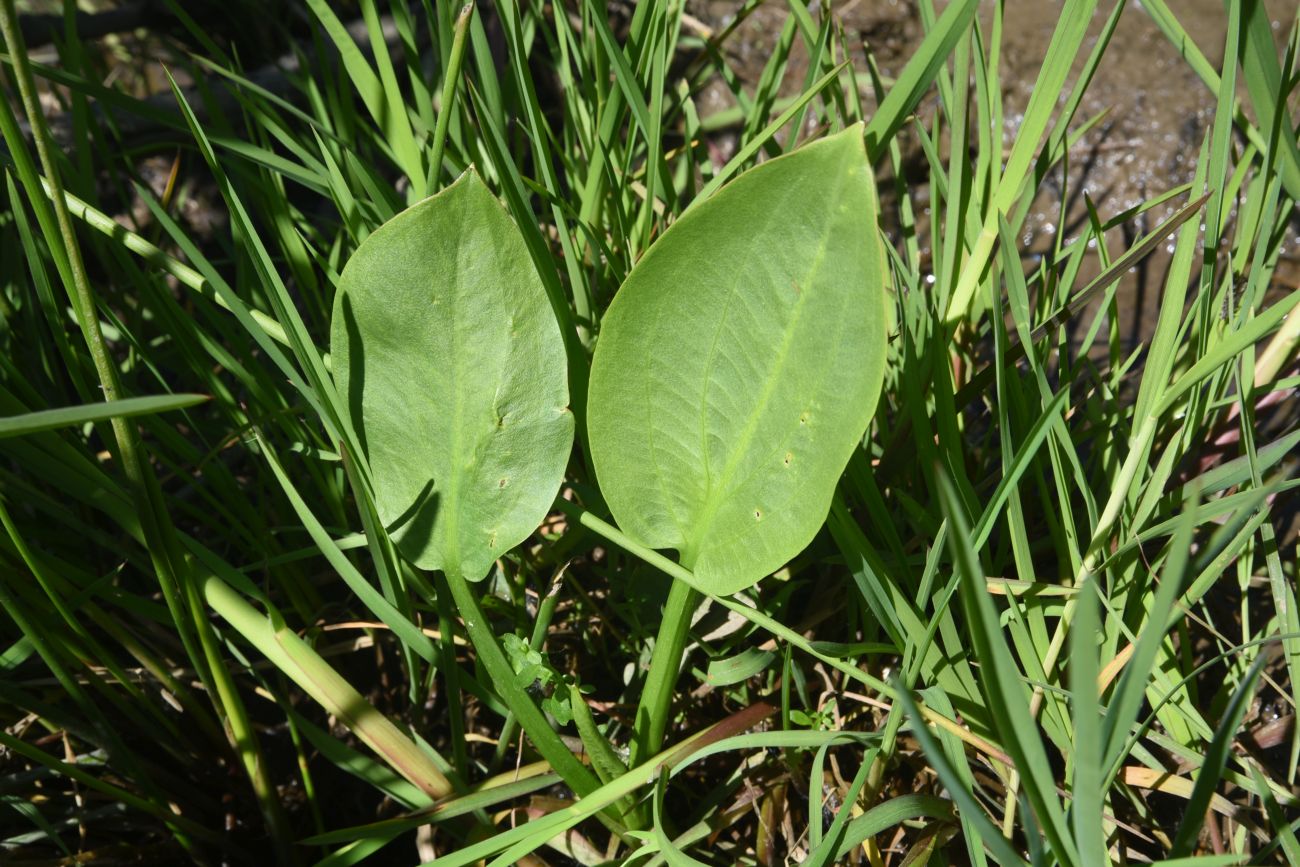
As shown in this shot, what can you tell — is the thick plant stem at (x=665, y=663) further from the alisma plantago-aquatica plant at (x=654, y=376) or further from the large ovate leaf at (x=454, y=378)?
the large ovate leaf at (x=454, y=378)

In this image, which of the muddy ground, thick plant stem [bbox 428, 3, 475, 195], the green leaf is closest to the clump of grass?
thick plant stem [bbox 428, 3, 475, 195]

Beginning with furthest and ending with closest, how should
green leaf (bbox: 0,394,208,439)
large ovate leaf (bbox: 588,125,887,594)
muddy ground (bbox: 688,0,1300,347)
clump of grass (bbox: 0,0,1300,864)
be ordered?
A: muddy ground (bbox: 688,0,1300,347) → clump of grass (bbox: 0,0,1300,864) → large ovate leaf (bbox: 588,125,887,594) → green leaf (bbox: 0,394,208,439)

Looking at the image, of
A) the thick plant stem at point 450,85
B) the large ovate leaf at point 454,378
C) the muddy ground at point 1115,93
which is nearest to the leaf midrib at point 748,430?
the large ovate leaf at point 454,378

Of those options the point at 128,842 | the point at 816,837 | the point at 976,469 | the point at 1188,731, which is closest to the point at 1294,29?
the point at 976,469

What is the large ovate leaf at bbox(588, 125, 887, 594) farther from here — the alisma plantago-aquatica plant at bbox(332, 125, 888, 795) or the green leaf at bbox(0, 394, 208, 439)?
the green leaf at bbox(0, 394, 208, 439)

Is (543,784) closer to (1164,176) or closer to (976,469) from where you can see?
(976,469)


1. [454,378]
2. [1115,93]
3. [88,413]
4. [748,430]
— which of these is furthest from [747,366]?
[1115,93]

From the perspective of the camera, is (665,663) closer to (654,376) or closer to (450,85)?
(654,376)
